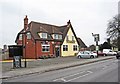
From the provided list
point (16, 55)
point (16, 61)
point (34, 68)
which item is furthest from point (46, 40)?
point (34, 68)

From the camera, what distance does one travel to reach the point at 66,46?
66875 mm

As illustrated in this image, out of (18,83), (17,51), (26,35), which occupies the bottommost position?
(18,83)

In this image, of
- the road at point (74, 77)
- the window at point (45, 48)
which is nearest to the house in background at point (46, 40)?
the window at point (45, 48)

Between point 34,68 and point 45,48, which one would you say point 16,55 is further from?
point 45,48

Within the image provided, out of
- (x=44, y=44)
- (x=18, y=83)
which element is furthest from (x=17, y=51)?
(x=44, y=44)

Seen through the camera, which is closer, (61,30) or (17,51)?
(17,51)

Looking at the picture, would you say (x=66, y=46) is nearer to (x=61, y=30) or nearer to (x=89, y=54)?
(x=61, y=30)

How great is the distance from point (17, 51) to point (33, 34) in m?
28.8

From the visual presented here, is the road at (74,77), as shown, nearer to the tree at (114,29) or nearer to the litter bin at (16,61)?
the litter bin at (16,61)

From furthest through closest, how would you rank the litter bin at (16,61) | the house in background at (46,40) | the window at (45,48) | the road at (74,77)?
the window at (45,48)
the house in background at (46,40)
the litter bin at (16,61)
the road at (74,77)

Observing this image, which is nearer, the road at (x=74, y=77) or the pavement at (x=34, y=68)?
the road at (x=74, y=77)

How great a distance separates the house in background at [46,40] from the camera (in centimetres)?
5684

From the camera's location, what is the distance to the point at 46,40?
5938cm

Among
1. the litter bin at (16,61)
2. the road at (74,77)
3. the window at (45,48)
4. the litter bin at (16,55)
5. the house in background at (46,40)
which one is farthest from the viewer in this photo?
the window at (45,48)
